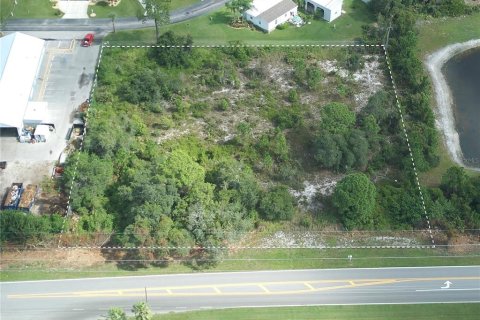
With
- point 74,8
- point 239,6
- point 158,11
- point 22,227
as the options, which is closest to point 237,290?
point 22,227

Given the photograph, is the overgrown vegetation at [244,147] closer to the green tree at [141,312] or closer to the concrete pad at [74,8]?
the green tree at [141,312]

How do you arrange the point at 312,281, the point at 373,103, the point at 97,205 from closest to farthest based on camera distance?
the point at 312,281
the point at 97,205
the point at 373,103

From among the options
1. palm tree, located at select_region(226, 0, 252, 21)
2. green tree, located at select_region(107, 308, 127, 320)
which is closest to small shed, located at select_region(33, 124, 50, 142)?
green tree, located at select_region(107, 308, 127, 320)

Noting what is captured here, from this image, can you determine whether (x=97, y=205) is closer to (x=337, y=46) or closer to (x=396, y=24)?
(x=337, y=46)

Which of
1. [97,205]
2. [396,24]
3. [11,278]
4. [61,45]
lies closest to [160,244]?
[97,205]

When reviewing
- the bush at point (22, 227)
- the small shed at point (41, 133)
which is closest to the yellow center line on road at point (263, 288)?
the bush at point (22, 227)
